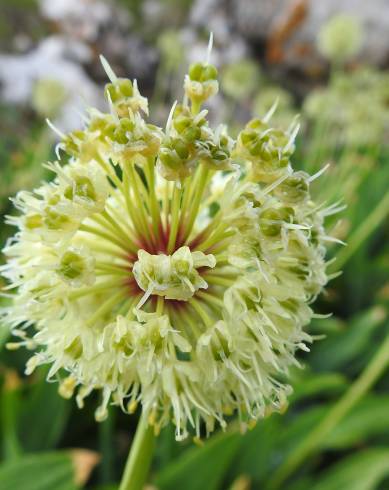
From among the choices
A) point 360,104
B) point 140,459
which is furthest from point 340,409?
point 360,104

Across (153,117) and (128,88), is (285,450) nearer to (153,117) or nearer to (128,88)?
(128,88)

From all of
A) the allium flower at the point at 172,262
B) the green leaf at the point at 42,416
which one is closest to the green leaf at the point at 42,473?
the green leaf at the point at 42,416

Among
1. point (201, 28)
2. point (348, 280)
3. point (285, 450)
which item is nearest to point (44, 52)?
point (201, 28)

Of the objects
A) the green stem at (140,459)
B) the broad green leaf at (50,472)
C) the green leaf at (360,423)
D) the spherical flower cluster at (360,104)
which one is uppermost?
the spherical flower cluster at (360,104)

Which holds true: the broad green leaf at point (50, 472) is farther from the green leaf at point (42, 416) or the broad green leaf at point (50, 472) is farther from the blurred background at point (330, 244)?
the green leaf at point (42, 416)

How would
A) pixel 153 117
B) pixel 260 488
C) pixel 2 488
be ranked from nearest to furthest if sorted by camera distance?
pixel 2 488 → pixel 260 488 → pixel 153 117

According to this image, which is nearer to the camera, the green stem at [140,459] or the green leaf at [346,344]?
the green stem at [140,459]
